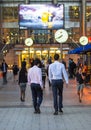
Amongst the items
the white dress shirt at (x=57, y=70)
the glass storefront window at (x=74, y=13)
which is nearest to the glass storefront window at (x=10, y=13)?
the glass storefront window at (x=74, y=13)

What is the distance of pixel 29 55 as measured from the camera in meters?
84.4

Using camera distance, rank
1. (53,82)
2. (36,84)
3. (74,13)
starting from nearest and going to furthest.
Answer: (53,82)
(36,84)
(74,13)

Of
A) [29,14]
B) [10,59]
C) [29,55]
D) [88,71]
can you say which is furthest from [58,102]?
[10,59]

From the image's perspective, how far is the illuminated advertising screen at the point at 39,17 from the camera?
61.8 meters

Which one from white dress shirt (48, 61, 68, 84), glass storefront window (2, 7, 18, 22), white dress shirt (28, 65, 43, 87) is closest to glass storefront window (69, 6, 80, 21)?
glass storefront window (2, 7, 18, 22)

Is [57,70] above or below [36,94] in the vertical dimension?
above

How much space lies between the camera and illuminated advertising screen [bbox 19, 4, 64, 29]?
203 ft

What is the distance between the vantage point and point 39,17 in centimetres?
6250

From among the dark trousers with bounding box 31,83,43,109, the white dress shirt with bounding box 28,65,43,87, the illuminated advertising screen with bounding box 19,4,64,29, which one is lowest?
the dark trousers with bounding box 31,83,43,109

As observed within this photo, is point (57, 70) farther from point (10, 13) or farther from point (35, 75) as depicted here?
point (10, 13)

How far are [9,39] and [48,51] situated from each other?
7.29m

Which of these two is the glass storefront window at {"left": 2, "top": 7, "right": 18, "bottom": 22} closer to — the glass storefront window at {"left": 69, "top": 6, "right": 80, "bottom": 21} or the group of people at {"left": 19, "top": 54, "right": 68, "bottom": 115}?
the glass storefront window at {"left": 69, "top": 6, "right": 80, "bottom": 21}

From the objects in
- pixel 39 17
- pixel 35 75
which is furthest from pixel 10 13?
pixel 35 75

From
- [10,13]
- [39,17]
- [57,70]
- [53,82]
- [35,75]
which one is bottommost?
[53,82]
